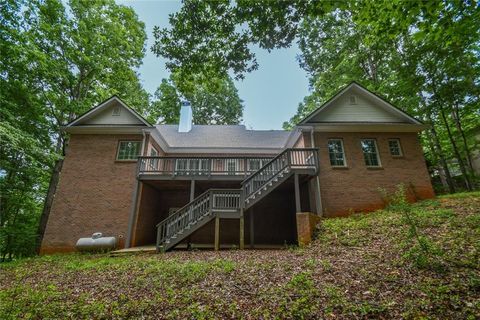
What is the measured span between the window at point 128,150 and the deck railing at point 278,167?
649 cm

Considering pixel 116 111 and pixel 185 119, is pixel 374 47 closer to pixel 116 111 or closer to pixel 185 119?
pixel 185 119

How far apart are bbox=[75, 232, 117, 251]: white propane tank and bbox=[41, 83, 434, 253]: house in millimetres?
565

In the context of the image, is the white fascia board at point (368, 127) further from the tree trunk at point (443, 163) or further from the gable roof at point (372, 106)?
the tree trunk at point (443, 163)

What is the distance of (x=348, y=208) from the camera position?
10883 mm

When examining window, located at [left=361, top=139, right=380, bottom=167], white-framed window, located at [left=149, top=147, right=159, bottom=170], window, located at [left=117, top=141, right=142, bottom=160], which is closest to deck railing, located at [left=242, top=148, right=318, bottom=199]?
window, located at [left=361, top=139, right=380, bottom=167]

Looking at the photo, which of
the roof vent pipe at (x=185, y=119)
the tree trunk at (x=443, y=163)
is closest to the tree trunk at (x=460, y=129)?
the tree trunk at (x=443, y=163)

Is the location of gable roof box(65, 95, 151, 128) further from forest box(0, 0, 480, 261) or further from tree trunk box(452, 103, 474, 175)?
tree trunk box(452, 103, 474, 175)

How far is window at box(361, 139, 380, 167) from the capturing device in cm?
1179

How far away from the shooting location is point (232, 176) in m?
11.3

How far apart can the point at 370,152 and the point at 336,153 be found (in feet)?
6.41

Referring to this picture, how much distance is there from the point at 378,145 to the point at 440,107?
5.58 metres

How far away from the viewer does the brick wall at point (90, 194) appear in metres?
10.5

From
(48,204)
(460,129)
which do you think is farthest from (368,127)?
(48,204)

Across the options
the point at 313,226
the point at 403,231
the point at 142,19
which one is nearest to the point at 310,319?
the point at 403,231
